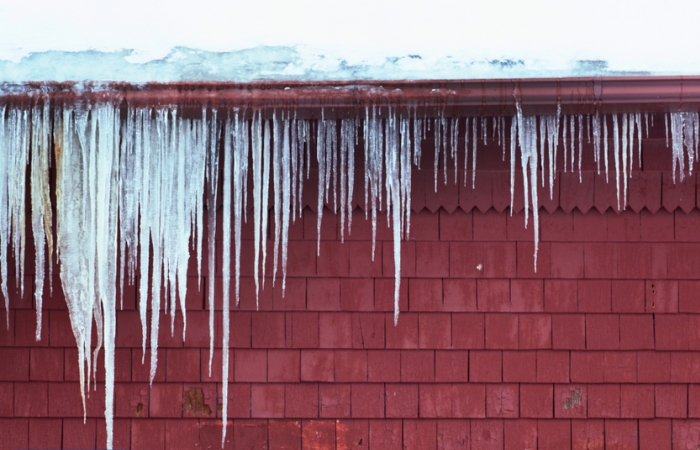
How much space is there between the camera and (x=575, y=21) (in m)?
3.34

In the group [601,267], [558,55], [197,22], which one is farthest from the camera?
[601,267]

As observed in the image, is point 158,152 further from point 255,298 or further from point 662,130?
point 662,130

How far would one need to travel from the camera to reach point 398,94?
9.75 ft

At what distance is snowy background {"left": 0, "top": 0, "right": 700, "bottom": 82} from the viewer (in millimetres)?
3152

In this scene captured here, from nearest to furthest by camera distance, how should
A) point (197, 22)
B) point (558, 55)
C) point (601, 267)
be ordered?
1. point (558, 55)
2. point (197, 22)
3. point (601, 267)

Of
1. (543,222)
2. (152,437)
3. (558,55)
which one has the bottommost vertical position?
(152,437)

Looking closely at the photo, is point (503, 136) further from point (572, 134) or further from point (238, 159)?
point (238, 159)

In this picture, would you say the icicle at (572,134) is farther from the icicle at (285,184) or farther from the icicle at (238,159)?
the icicle at (238,159)

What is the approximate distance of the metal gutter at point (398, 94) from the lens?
9.64ft

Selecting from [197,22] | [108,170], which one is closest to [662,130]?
[197,22]

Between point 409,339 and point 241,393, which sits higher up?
point 409,339

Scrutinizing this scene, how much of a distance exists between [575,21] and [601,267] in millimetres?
1426

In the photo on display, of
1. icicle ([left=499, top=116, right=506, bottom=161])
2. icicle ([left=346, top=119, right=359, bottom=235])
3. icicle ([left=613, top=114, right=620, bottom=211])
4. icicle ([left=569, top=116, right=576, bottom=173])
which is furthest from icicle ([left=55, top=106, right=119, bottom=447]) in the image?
icicle ([left=613, top=114, right=620, bottom=211])

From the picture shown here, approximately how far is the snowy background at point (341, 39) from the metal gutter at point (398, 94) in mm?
153
